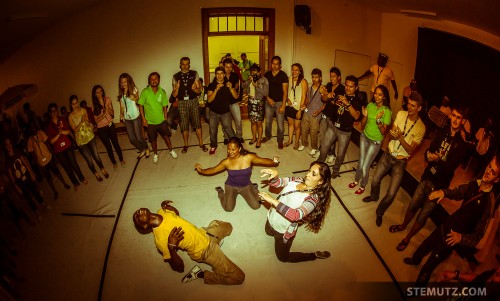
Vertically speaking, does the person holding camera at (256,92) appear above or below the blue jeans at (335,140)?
above

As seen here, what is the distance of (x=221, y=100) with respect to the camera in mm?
6145

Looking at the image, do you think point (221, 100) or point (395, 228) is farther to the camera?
point (221, 100)

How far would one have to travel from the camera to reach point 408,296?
13.1 ft

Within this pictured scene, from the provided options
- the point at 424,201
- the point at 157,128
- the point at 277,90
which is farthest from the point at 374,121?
the point at 157,128

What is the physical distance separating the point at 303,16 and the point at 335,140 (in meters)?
3.32

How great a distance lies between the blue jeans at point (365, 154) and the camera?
16.7 ft

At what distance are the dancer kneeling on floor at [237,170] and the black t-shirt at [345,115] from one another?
1492mm

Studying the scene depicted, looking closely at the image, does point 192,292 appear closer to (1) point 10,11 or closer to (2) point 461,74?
(1) point 10,11

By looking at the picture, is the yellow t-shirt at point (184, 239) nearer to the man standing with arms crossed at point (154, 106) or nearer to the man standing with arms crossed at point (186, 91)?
the man standing with arms crossed at point (154, 106)

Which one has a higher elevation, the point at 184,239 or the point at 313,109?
the point at 313,109

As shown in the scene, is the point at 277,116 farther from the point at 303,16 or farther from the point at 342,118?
the point at 303,16

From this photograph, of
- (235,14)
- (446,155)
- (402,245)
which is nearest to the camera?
Result: (446,155)

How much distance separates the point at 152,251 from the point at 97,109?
269 cm

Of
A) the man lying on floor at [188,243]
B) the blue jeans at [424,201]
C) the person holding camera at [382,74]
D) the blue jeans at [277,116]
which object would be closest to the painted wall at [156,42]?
the person holding camera at [382,74]
